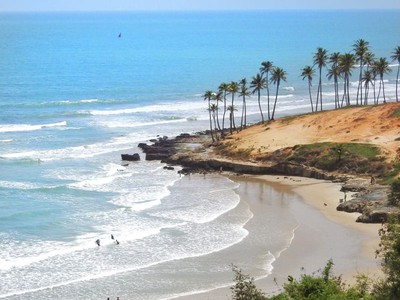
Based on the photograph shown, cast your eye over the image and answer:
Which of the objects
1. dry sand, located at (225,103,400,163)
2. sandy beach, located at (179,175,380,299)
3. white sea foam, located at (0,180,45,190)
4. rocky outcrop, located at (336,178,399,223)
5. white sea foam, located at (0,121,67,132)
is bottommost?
sandy beach, located at (179,175,380,299)

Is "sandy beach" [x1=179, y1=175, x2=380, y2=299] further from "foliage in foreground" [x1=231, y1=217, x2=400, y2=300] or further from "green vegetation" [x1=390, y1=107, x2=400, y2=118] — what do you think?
"green vegetation" [x1=390, y1=107, x2=400, y2=118]

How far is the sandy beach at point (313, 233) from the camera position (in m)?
45.9

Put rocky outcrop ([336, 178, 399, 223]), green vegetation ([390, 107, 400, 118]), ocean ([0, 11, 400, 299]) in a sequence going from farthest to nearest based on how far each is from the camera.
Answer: green vegetation ([390, 107, 400, 118]) < rocky outcrop ([336, 178, 399, 223]) < ocean ([0, 11, 400, 299])

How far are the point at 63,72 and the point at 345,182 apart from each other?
11109cm

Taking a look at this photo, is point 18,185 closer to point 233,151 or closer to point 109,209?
point 109,209

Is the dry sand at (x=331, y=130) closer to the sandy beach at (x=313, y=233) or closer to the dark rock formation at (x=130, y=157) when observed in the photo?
the sandy beach at (x=313, y=233)

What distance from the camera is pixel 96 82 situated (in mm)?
152500

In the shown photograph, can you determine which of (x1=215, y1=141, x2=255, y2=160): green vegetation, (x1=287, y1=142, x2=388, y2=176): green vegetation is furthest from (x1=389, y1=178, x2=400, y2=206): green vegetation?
(x1=215, y1=141, x2=255, y2=160): green vegetation

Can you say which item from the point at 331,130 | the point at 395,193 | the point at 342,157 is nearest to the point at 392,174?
the point at 342,157

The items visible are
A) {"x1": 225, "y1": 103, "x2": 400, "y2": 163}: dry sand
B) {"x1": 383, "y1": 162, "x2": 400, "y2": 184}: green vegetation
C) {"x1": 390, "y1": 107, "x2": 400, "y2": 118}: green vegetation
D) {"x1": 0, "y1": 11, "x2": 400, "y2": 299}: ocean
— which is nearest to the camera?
{"x1": 0, "y1": 11, "x2": 400, "y2": 299}: ocean

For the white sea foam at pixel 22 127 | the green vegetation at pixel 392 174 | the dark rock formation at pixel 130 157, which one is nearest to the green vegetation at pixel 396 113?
the green vegetation at pixel 392 174

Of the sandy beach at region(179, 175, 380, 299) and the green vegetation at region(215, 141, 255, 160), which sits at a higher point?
the green vegetation at region(215, 141, 255, 160)

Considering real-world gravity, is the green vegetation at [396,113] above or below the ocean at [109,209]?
above

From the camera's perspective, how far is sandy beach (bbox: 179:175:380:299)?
4594cm
